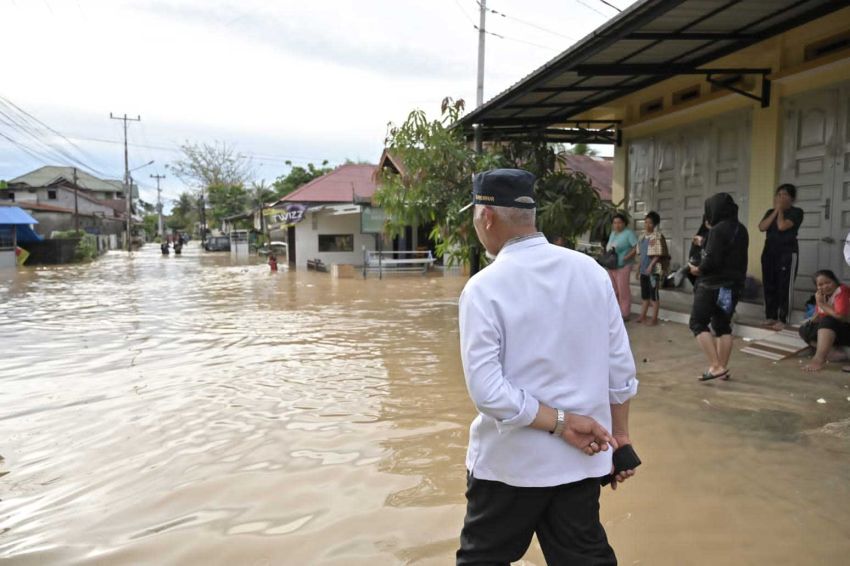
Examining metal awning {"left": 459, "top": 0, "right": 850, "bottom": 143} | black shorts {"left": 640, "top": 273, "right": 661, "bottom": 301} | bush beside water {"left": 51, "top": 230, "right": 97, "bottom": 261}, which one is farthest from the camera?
bush beside water {"left": 51, "top": 230, "right": 97, "bottom": 261}

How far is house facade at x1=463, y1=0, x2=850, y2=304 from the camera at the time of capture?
6559 mm

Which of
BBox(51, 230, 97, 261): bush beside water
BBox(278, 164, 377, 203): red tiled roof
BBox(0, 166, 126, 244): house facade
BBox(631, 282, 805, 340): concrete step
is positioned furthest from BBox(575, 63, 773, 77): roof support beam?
BBox(0, 166, 126, 244): house facade

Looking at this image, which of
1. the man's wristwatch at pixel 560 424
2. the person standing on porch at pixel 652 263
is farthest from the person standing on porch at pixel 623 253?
the man's wristwatch at pixel 560 424

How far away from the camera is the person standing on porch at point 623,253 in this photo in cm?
866

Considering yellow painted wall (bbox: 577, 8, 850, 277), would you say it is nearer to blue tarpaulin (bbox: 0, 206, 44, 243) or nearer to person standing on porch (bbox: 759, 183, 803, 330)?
person standing on porch (bbox: 759, 183, 803, 330)

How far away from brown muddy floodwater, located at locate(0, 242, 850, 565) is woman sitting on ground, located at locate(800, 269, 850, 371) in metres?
0.26

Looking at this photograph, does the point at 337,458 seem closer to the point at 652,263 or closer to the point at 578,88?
the point at 652,263

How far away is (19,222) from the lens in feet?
97.8

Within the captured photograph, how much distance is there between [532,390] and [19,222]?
113 ft

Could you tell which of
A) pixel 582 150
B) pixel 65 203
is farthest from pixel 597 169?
pixel 65 203

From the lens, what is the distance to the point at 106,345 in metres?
8.55

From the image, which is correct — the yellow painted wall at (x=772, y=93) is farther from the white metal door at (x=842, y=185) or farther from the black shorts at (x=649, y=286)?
the black shorts at (x=649, y=286)

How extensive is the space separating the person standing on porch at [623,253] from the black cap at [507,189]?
705 centimetres

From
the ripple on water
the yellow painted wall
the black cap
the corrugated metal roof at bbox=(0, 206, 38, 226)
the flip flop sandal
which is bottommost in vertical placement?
the ripple on water
